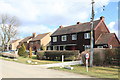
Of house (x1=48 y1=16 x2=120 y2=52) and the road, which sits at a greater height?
house (x1=48 y1=16 x2=120 y2=52)

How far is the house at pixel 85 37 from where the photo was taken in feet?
102

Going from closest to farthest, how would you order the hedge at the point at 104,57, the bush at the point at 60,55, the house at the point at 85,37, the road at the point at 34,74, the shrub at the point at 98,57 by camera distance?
1. the road at the point at 34,74
2. the hedge at the point at 104,57
3. the shrub at the point at 98,57
4. the bush at the point at 60,55
5. the house at the point at 85,37

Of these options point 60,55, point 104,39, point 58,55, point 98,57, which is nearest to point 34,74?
point 98,57

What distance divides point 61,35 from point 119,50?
24.8m

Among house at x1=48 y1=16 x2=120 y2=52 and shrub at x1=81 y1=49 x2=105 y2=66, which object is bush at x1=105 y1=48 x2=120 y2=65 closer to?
shrub at x1=81 y1=49 x2=105 y2=66

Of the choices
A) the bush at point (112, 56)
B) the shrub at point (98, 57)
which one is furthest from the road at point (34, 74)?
the bush at point (112, 56)

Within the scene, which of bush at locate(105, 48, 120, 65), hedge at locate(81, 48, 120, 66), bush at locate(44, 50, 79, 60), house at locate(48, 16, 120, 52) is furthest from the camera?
house at locate(48, 16, 120, 52)

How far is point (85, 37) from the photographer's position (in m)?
34.0

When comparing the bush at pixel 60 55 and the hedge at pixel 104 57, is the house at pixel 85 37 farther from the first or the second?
the hedge at pixel 104 57

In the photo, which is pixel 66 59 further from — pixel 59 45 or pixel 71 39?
pixel 59 45

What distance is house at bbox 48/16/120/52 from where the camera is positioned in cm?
3111

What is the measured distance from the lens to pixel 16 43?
8412 centimetres

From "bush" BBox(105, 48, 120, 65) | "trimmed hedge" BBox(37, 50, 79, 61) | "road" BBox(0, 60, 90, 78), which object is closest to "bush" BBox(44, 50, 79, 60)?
"trimmed hedge" BBox(37, 50, 79, 61)

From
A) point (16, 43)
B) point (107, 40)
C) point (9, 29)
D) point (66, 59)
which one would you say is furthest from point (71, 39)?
point (16, 43)
